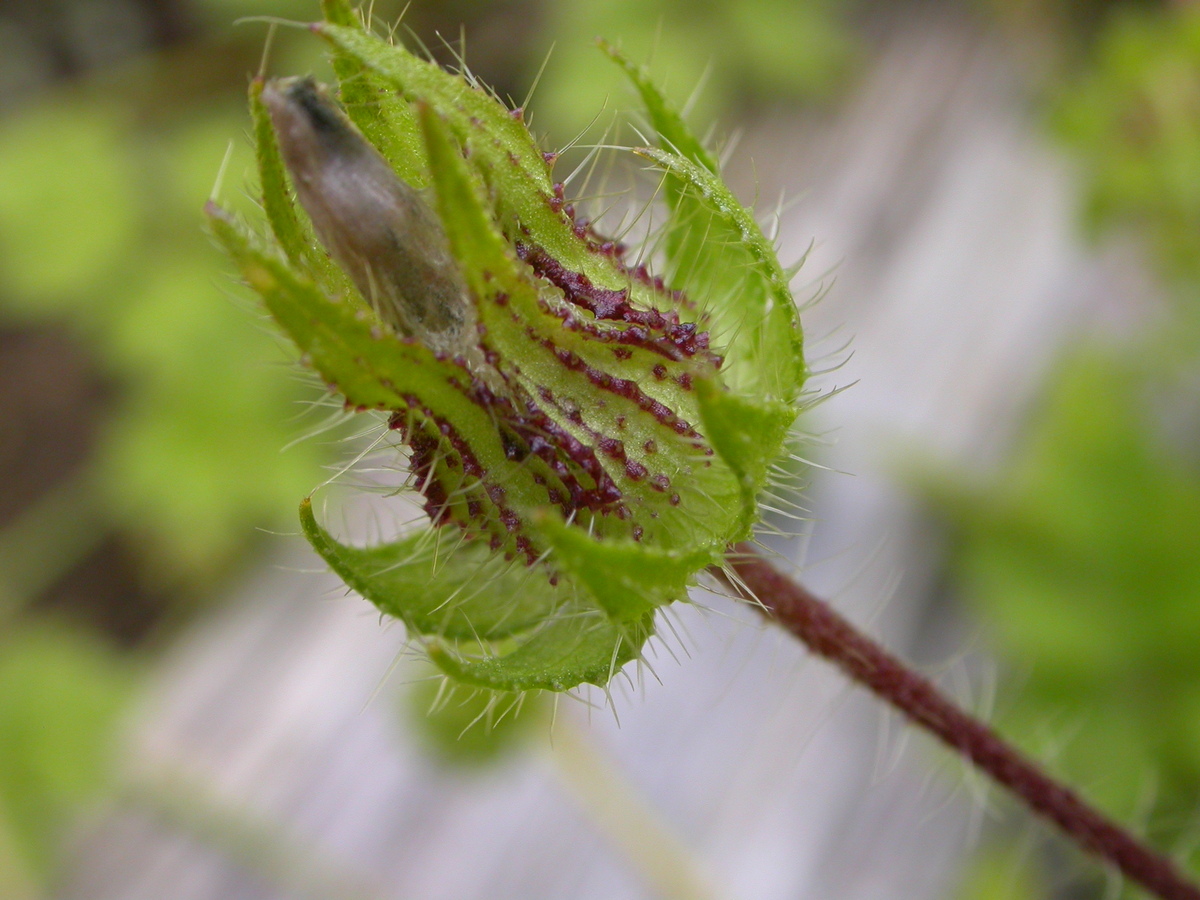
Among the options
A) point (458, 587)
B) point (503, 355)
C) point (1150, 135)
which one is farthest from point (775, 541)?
point (503, 355)

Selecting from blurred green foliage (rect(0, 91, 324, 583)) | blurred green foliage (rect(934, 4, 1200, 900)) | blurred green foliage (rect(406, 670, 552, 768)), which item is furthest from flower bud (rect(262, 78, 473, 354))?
blurred green foliage (rect(0, 91, 324, 583))

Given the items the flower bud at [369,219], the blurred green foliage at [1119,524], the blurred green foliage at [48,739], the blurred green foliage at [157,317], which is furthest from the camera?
the blurred green foliage at [157,317]

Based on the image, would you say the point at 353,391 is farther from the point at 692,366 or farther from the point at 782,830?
the point at 782,830

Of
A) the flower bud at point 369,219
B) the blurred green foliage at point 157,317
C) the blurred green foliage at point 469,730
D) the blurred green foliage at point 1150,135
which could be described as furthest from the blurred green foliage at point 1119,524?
the blurred green foliage at point 157,317

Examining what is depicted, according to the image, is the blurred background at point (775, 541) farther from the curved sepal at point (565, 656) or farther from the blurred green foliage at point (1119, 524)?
the curved sepal at point (565, 656)

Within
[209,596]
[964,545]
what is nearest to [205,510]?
[209,596]

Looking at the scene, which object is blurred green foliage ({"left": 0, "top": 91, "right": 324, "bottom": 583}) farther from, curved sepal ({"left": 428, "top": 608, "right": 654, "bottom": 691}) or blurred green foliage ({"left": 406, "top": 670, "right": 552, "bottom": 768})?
curved sepal ({"left": 428, "top": 608, "right": 654, "bottom": 691})

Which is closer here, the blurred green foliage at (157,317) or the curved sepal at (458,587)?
the curved sepal at (458,587)
